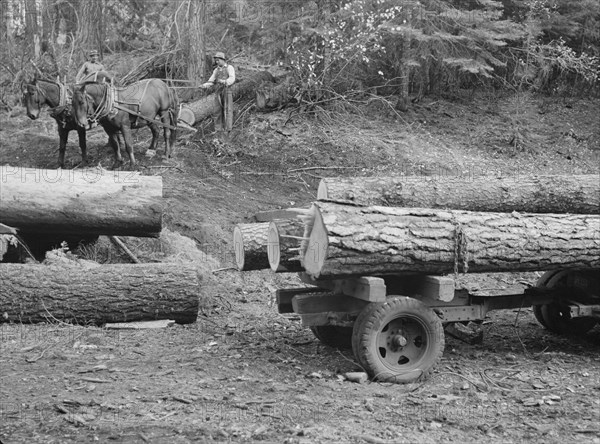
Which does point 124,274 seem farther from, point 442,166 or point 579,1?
point 579,1

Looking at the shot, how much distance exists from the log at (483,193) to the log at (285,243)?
1.42 ft

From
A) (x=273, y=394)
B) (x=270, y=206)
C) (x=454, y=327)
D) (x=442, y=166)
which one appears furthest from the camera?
(x=442, y=166)

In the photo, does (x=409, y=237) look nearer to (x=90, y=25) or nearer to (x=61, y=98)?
(x=61, y=98)

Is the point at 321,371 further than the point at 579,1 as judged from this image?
No

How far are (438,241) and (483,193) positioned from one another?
6.52 feet

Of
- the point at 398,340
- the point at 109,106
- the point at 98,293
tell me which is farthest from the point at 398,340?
the point at 109,106

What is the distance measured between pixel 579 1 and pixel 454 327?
12954 mm

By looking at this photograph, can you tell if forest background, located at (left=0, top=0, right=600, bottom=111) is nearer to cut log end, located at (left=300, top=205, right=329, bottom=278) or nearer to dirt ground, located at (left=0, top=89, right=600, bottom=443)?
dirt ground, located at (left=0, top=89, right=600, bottom=443)

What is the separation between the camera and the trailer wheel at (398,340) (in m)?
6.68

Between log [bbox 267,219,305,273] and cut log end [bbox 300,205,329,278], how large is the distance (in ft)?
1.26

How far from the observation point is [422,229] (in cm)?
681

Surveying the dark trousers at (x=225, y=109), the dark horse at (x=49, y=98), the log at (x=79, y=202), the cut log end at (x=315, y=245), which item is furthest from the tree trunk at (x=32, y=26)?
the cut log end at (x=315, y=245)

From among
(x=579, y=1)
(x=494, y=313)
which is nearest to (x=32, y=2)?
(x=579, y=1)

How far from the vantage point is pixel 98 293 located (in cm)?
850
